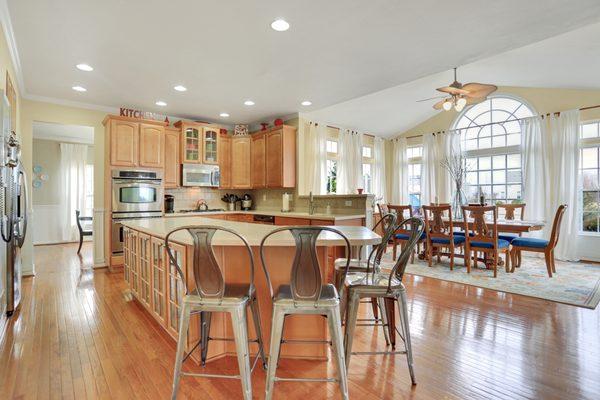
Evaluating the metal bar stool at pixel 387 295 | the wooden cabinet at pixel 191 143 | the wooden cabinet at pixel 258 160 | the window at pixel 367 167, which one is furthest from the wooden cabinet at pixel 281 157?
the metal bar stool at pixel 387 295

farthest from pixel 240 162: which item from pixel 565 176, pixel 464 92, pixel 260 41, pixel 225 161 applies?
pixel 565 176

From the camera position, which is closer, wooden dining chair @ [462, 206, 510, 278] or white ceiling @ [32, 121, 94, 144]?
wooden dining chair @ [462, 206, 510, 278]

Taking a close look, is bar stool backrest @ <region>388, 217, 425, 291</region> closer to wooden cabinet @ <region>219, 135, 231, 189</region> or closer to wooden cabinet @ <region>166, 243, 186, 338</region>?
wooden cabinet @ <region>166, 243, 186, 338</region>

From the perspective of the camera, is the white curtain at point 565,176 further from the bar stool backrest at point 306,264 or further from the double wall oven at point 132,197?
the double wall oven at point 132,197

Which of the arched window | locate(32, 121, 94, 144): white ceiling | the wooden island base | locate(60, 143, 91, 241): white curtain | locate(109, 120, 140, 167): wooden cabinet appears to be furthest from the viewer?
locate(60, 143, 91, 241): white curtain

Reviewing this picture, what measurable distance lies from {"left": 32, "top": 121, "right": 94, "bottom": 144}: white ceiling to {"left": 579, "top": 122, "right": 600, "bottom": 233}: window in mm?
9426

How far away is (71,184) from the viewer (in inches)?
306

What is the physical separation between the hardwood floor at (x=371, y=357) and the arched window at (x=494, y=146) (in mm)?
3813

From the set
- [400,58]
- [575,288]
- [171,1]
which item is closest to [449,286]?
[575,288]

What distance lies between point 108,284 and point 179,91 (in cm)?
274

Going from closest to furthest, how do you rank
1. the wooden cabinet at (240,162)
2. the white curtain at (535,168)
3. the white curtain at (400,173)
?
the white curtain at (535,168), the wooden cabinet at (240,162), the white curtain at (400,173)

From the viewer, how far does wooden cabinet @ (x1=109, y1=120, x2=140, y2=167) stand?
4.71m

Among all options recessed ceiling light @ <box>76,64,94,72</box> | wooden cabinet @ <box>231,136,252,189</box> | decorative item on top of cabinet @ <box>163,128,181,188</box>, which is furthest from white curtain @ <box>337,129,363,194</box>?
recessed ceiling light @ <box>76,64,94,72</box>

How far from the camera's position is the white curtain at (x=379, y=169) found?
310 inches
